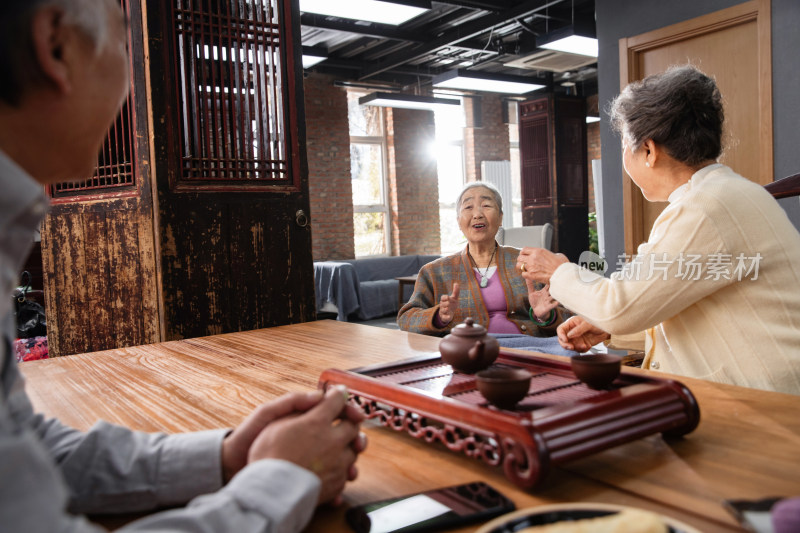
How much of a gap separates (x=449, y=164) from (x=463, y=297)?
8880mm

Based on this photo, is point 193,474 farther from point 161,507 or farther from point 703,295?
point 703,295

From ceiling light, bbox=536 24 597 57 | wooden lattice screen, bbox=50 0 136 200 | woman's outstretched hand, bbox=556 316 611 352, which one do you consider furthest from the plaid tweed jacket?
ceiling light, bbox=536 24 597 57

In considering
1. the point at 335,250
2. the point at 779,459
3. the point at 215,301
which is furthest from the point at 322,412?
the point at 335,250

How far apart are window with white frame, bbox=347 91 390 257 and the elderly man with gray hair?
31.4ft

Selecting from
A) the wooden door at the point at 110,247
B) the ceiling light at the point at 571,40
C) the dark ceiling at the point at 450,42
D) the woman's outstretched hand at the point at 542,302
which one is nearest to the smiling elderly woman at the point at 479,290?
the woman's outstretched hand at the point at 542,302

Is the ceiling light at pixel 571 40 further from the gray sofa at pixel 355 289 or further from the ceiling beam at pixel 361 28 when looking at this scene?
the gray sofa at pixel 355 289

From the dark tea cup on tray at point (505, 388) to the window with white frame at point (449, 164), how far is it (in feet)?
34.0

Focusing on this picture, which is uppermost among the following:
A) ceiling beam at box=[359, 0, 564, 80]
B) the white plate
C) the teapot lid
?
ceiling beam at box=[359, 0, 564, 80]

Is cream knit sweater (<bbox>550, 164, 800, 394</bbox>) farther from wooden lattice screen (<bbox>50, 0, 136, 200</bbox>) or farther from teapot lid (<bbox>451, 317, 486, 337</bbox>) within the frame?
wooden lattice screen (<bbox>50, 0, 136, 200</bbox>)

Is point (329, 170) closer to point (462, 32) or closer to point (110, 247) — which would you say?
point (462, 32)

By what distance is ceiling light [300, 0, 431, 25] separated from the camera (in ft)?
17.8

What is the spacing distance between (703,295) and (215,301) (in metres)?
2.15

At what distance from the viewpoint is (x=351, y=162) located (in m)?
10.4

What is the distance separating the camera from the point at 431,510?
77cm
